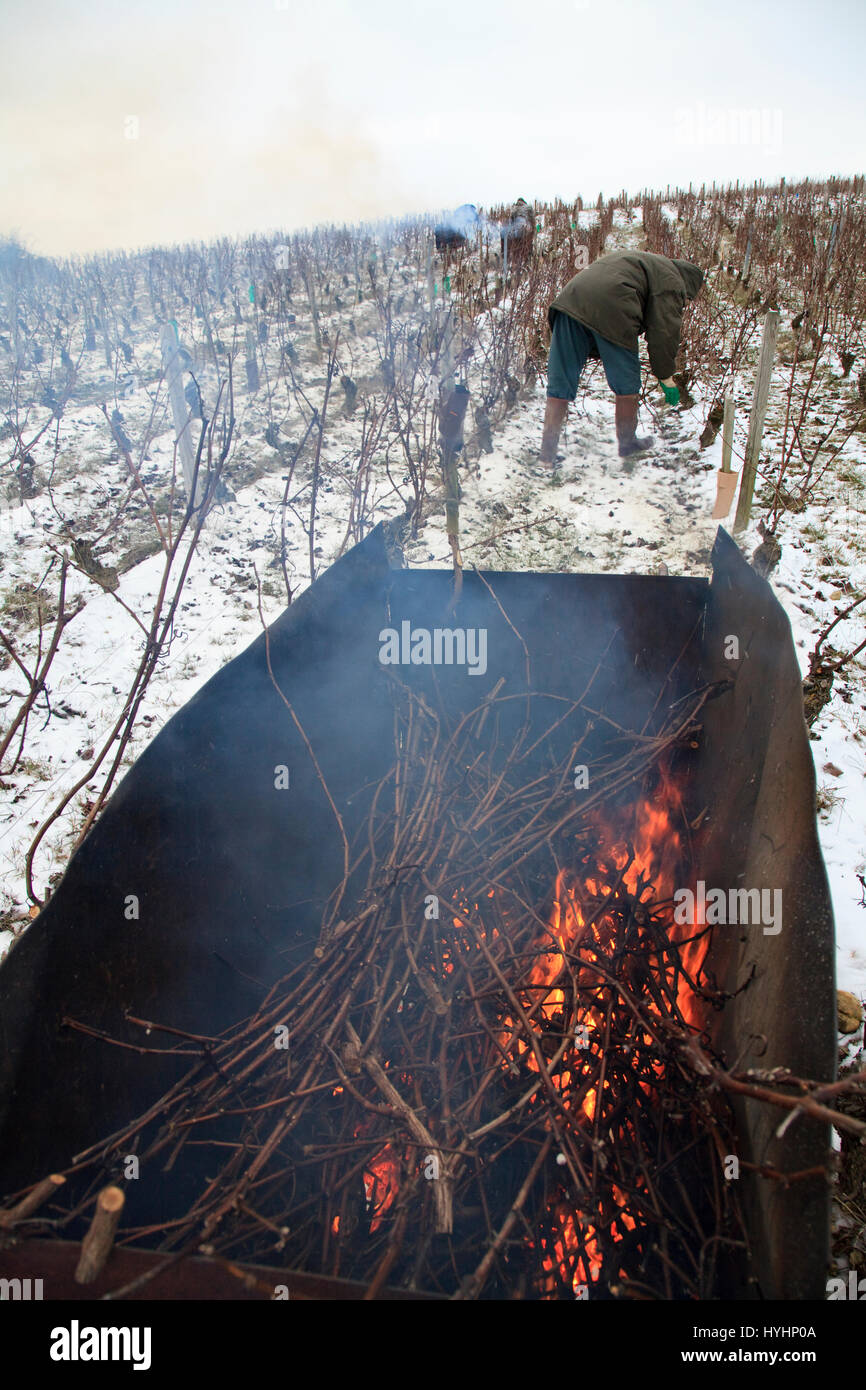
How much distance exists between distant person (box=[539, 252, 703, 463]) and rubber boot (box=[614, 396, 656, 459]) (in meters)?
0.18

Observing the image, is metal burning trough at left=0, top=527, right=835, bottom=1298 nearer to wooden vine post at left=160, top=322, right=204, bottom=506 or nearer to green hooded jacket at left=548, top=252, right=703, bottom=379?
green hooded jacket at left=548, top=252, right=703, bottom=379

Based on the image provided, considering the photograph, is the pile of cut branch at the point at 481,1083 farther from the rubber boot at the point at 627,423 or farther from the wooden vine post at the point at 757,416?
the rubber boot at the point at 627,423

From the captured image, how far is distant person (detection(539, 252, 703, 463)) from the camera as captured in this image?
4.03 metres

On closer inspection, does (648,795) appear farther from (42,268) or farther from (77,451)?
(42,268)

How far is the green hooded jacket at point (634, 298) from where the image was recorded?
4012mm

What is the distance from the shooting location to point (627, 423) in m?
5.09

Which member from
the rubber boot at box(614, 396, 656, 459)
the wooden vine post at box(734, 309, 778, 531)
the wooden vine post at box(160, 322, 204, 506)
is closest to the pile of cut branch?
the wooden vine post at box(734, 309, 778, 531)

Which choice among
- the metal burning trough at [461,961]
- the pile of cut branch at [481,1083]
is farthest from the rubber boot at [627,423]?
the pile of cut branch at [481,1083]

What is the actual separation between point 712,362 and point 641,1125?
24.4 feet

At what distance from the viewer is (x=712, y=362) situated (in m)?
6.88

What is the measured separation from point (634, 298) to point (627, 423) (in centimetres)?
116

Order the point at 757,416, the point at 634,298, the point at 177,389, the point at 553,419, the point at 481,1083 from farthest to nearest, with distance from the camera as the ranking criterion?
the point at 553,419 → the point at 177,389 → the point at 757,416 → the point at 634,298 → the point at 481,1083

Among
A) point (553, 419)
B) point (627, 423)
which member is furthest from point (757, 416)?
point (553, 419)

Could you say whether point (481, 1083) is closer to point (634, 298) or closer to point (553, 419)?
point (634, 298)
